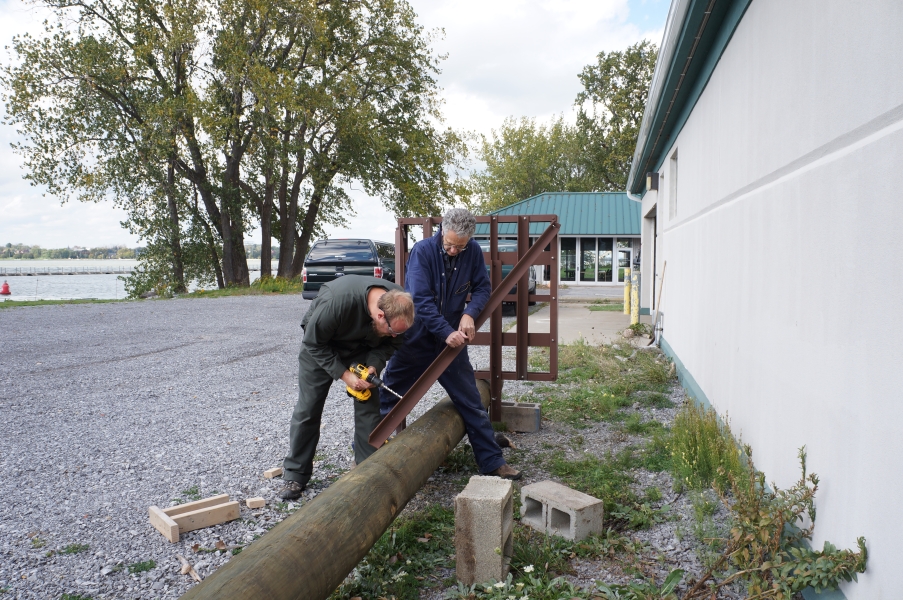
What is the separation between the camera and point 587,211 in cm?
3038

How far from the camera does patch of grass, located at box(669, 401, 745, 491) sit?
3.87m

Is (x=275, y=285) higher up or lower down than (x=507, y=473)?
higher up

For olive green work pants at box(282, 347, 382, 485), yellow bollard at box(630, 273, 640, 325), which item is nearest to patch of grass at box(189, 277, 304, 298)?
yellow bollard at box(630, 273, 640, 325)

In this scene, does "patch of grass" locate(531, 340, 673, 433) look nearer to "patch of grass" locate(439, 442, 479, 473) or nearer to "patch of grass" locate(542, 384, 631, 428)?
"patch of grass" locate(542, 384, 631, 428)

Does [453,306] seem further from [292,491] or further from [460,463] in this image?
[292,491]

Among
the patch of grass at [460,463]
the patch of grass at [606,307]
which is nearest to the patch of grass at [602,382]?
the patch of grass at [460,463]

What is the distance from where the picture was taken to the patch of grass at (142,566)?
326 centimetres

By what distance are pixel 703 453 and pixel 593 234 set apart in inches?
1017

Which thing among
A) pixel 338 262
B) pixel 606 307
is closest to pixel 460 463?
pixel 338 262

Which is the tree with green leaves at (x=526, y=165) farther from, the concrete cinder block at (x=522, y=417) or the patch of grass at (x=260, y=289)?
the concrete cinder block at (x=522, y=417)

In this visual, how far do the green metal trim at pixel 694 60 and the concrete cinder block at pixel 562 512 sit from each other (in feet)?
11.7

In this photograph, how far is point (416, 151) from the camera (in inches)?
1020

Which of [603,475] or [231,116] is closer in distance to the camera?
[603,475]

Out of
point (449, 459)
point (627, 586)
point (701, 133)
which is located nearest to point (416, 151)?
point (701, 133)
